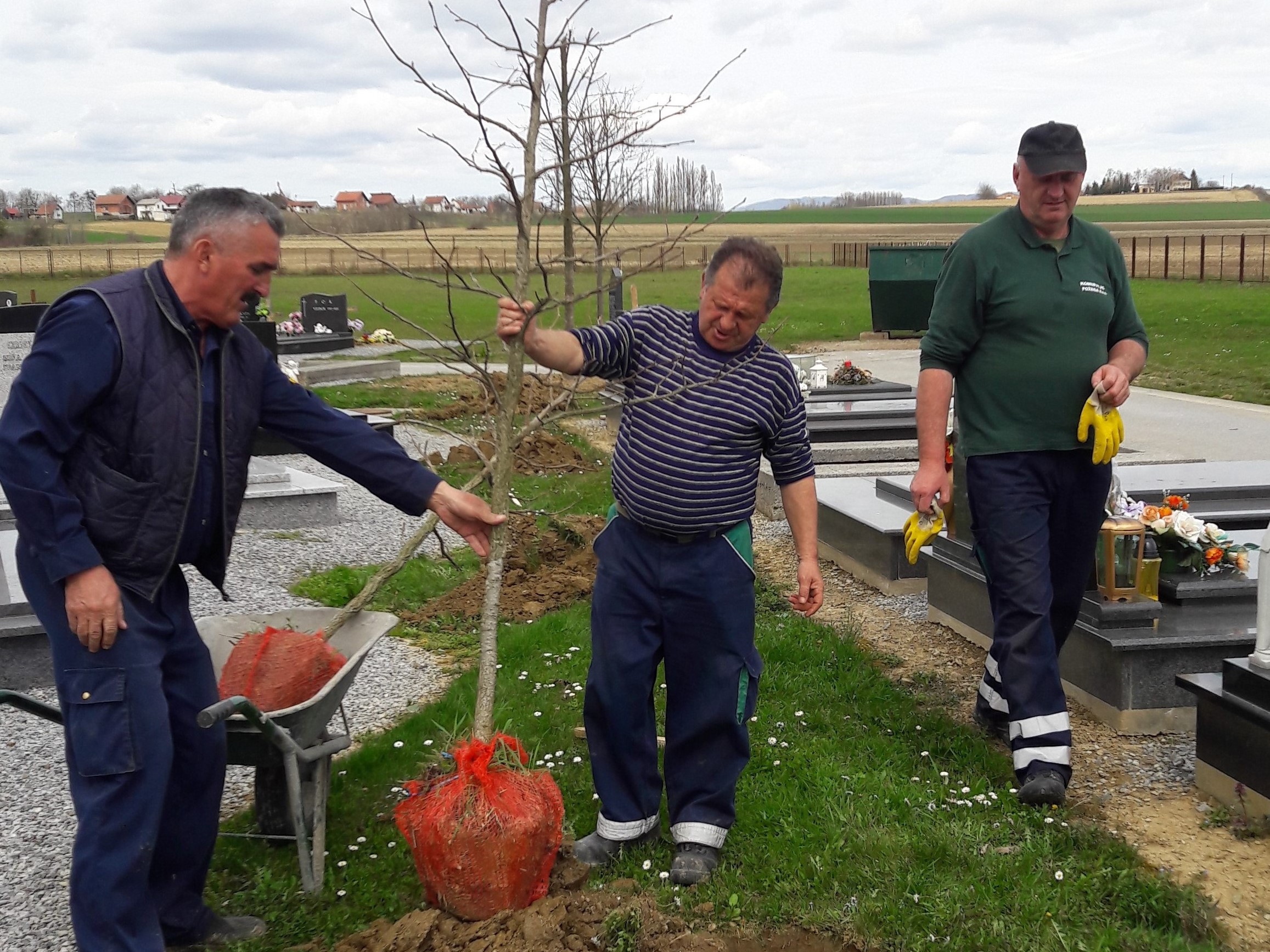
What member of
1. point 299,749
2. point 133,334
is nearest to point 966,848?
point 299,749

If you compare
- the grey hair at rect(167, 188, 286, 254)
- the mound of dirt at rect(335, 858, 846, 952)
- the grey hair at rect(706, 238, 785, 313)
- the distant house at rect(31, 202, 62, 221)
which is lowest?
the mound of dirt at rect(335, 858, 846, 952)

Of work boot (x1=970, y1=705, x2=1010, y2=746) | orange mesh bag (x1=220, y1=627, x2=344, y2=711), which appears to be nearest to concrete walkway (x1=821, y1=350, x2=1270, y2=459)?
work boot (x1=970, y1=705, x2=1010, y2=746)

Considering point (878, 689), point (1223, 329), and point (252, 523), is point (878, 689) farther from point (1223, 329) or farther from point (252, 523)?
point (1223, 329)

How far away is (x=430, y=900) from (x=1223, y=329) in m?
21.2

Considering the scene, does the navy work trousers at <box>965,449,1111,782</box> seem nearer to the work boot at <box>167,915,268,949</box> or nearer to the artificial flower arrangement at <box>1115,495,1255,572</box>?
the artificial flower arrangement at <box>1115,495,1255,572</box>

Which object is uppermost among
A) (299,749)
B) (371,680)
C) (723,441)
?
(723,441)

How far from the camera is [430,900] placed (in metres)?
3.40

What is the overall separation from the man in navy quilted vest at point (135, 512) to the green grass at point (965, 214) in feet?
230

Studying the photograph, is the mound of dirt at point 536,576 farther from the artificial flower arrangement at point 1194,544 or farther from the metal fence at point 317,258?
the metal fence at point 317,258

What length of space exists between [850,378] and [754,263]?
29.3ft

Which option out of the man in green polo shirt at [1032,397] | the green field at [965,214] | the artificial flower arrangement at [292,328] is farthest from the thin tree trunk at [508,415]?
the green field at [965,214]

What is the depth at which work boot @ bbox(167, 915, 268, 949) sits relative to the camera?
130 inches

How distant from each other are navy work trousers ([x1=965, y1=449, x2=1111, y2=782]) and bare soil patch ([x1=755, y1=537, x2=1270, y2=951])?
30 cm

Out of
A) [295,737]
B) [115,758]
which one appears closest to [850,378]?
[295,737]
